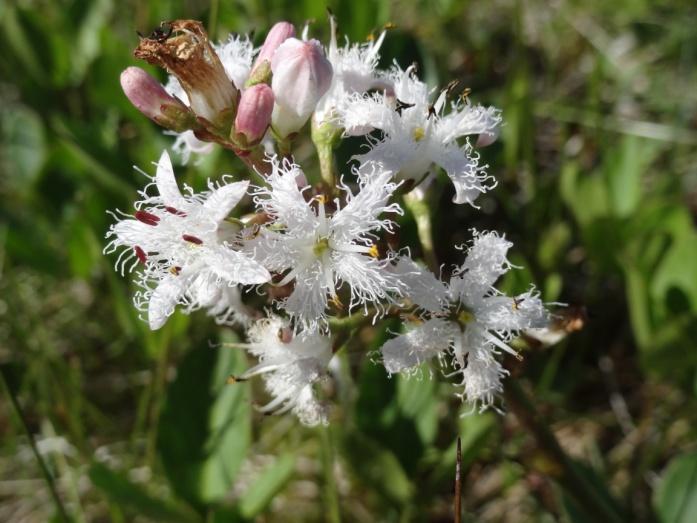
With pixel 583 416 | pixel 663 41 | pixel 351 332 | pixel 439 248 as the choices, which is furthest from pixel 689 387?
pixel 663 41

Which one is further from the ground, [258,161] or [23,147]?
[258,161]

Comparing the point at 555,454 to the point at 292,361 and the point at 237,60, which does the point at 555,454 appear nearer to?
the point at 292,361

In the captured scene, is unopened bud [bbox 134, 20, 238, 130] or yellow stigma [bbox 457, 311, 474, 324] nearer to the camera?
unopened bud [bbox 134, 20, 238, 130]

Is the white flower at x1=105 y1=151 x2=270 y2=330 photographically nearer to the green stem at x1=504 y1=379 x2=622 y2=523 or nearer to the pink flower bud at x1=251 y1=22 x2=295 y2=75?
the pink flower bud at x1=251 y1=22 x2=295 y2=75

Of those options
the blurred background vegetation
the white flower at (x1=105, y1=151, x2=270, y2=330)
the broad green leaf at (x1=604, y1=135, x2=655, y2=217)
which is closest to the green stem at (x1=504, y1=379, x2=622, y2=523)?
the blurred background vegetation

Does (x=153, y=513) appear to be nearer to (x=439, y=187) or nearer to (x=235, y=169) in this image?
(x=439, y=187)

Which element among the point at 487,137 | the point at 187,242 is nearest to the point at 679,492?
the point at 487,137

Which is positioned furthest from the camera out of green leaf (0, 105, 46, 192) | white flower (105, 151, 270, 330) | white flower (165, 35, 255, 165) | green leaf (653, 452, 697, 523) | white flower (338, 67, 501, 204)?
green leaf (0, 105, 46, 192)
